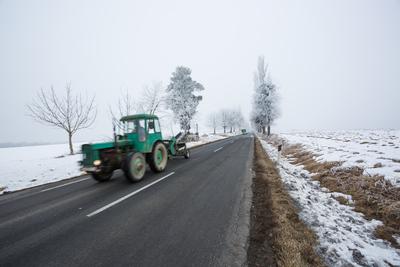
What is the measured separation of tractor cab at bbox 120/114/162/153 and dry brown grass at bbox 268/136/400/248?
21.8ft

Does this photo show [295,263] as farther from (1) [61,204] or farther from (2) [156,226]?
(1) [61,204]

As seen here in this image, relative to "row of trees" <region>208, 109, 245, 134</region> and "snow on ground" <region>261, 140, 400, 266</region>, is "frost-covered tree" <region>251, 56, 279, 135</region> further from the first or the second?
"row of trees" <region>208, 109, 245, 134</region>

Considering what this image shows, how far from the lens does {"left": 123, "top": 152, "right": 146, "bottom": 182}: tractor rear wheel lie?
18.6 feet

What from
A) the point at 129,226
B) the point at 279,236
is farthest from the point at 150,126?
the point at 279,236

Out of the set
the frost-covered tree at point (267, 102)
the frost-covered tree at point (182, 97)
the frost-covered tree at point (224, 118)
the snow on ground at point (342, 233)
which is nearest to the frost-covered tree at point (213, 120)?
the frost-covered tree at point (224, 118)

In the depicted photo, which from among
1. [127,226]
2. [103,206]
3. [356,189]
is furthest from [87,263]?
[356,189]

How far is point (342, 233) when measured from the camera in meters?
2.77

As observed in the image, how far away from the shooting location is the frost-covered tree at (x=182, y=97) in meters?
23.9

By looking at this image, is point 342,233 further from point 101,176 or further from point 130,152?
point 101,176

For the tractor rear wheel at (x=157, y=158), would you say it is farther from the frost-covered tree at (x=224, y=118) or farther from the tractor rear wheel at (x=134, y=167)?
the frost-covered tree at (x=224, y=118)

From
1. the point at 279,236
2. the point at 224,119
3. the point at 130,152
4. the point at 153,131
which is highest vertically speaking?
the point at 224,119

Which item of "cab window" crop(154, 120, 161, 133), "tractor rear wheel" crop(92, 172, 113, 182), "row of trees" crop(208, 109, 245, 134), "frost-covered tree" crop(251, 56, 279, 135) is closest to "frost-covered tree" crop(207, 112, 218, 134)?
"row of trees" crop(208, 109, 245, 134)

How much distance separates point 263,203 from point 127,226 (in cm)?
303

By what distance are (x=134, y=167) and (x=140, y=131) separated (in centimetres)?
173
